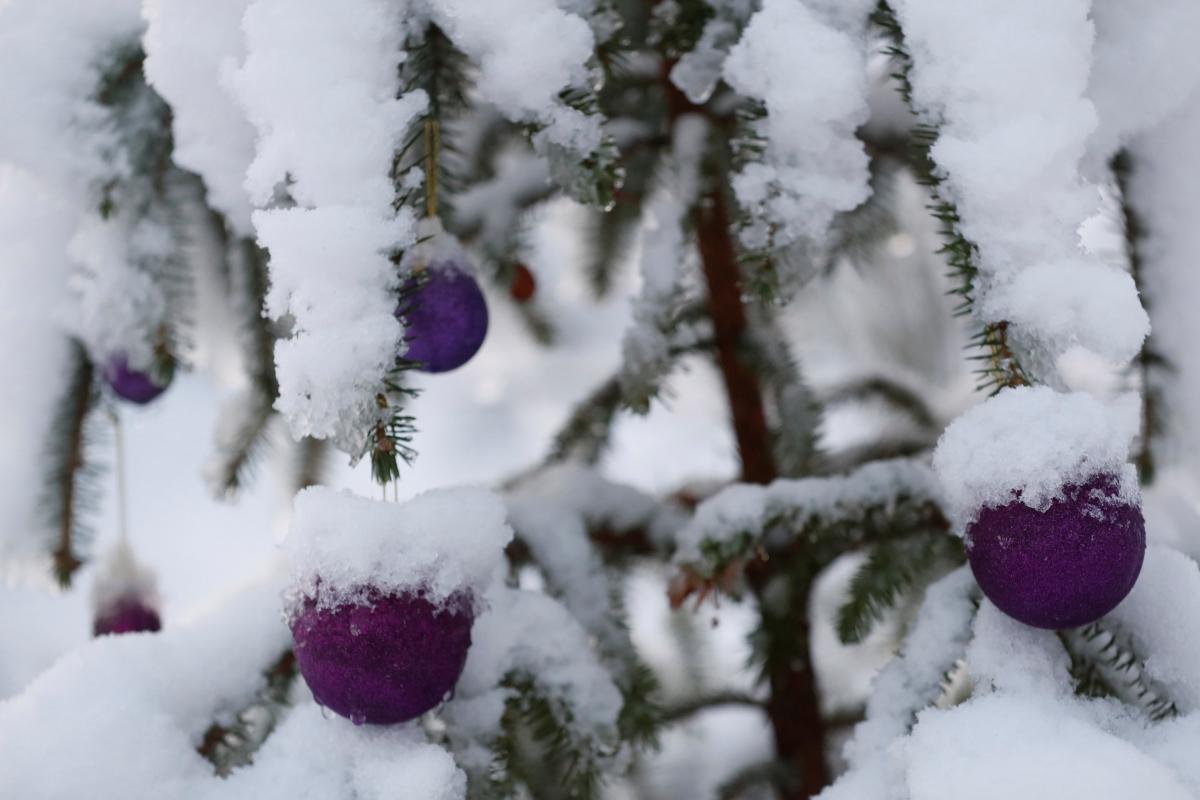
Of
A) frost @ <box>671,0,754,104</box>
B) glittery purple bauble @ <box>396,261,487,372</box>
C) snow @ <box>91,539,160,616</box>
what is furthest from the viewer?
snow @ <box>91,539,160,616</box>

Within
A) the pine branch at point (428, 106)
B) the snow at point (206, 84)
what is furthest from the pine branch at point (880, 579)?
the snow at point (206, 84)

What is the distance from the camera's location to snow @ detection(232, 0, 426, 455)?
0.62 metres

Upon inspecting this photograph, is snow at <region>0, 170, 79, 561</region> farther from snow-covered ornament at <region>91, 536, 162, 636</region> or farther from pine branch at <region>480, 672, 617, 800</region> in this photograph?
pine branch at <region>480, 672, 617, 800</region>

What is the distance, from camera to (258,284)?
42.8 inches

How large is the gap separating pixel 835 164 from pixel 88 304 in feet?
2.67

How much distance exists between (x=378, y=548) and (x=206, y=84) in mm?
504

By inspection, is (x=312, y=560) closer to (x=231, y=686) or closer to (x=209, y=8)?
(x=231, y=686)

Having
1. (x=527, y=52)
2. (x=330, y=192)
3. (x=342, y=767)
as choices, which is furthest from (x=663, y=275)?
(x=342, y=767)

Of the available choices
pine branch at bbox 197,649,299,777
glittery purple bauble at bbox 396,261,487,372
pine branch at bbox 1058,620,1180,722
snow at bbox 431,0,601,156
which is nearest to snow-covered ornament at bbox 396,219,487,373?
glittery purple bauble at bbox 396,261,487,372

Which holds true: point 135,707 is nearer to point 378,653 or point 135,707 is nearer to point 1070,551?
point 378,653

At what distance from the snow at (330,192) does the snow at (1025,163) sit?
38 cm

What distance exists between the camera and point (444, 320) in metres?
0.85

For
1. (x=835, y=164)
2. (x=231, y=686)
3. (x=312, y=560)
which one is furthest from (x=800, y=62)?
(x=231, y=686)

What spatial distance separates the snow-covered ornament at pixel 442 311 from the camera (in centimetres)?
85
